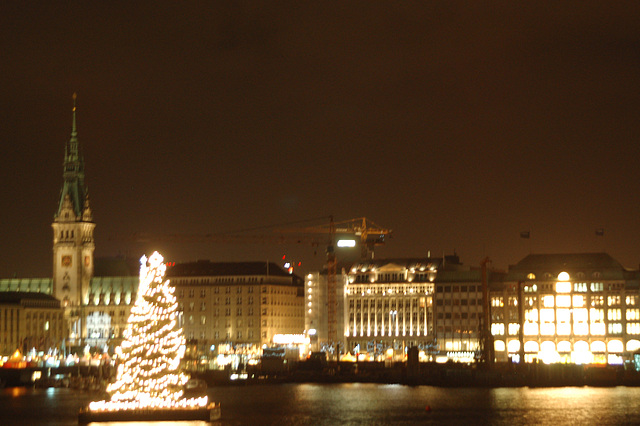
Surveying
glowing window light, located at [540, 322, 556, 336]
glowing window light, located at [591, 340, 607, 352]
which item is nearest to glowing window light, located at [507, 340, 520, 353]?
glowing window light, located at [540, 322, 556, 336]

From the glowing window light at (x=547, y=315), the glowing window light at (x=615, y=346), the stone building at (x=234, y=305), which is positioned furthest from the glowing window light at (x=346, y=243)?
the glowing window light at (x=615, y=346)

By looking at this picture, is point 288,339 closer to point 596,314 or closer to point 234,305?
point 234,305

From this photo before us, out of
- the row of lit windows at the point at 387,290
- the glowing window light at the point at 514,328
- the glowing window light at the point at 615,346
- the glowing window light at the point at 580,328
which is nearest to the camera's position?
the glowing window light at the point at 615,346

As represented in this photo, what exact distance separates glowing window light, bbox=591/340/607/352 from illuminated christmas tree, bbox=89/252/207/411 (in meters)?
102

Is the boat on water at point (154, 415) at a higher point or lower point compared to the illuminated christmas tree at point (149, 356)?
lower

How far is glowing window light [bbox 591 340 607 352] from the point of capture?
16125 cm

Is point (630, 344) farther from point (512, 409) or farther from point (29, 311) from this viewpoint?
point (29, 311)

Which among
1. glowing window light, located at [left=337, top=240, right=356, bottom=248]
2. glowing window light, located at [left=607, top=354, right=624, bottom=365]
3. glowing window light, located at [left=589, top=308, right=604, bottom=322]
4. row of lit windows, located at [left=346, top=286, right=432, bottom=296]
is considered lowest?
glowing window light, located at [left=607, top=354, right=624, bottom=365]

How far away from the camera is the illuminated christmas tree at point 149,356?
68.1m

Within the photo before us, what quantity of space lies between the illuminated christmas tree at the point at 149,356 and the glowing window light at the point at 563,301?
340 feet

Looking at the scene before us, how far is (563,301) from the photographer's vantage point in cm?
16512

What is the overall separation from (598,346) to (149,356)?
10410 centimetres

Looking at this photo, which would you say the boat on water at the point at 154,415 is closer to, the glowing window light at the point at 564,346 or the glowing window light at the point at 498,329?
the glowing window light at the point at 564,346

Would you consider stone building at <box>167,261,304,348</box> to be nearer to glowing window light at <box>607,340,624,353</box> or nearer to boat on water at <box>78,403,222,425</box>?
glowing window light at <box>607,340,624,353</box>
